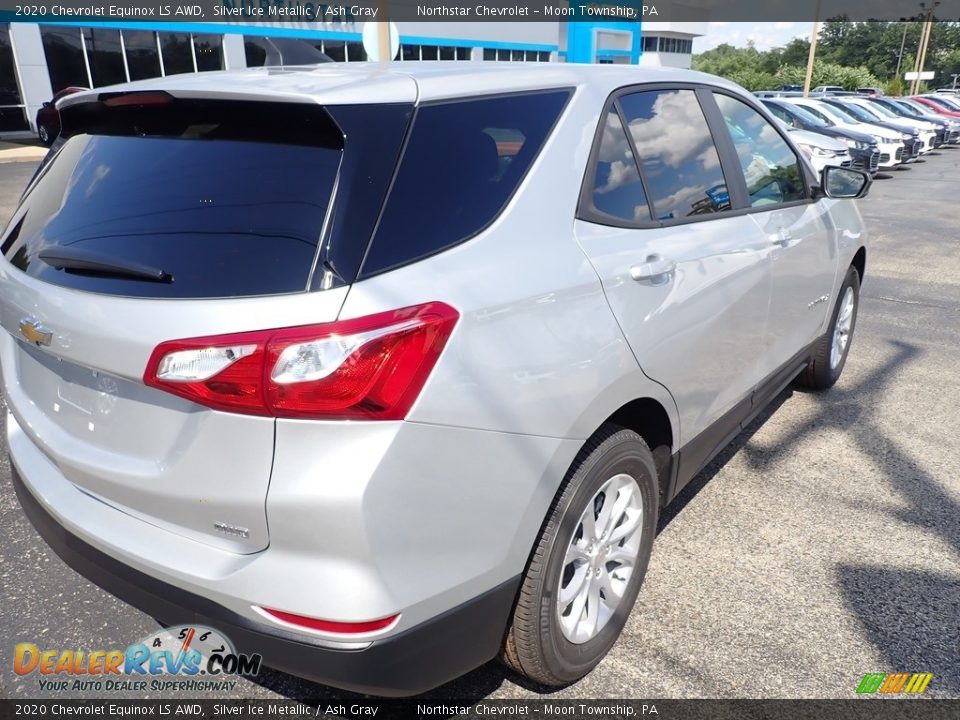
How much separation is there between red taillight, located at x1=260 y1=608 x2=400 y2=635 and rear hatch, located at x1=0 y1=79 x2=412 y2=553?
6.8 inches

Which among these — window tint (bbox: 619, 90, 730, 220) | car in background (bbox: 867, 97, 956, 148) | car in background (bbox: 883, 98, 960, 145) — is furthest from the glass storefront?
window tint (bbox: 619, 90, 730, 220)

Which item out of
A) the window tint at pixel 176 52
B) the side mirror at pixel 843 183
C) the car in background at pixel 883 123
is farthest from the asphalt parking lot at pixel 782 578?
the window tint at pixel 176 52

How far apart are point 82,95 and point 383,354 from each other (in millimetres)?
1381

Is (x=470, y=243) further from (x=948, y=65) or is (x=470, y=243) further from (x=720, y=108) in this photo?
(x=948, y=65)

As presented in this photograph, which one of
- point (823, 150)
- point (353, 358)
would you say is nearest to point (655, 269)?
point (353, 358)

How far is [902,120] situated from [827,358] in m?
20.9

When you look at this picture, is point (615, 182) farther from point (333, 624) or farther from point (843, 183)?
point (843, 183)

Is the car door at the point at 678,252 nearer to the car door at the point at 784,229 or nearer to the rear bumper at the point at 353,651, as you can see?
the car door at the point at 784,229

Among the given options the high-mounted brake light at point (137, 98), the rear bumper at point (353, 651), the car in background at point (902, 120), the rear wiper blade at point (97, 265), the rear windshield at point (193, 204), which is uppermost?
the high-mounted brake light at point (137, 98)

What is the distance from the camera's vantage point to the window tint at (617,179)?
2.33 meters

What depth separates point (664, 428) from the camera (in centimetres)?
263

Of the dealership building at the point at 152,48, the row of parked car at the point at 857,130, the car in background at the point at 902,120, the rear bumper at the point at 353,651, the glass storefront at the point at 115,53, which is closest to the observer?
the rear bumper at the point at 353,651

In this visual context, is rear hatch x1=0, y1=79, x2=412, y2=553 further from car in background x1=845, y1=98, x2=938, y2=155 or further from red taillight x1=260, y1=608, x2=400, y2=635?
car in background x1=845, y1=98, x2=938, y2=155

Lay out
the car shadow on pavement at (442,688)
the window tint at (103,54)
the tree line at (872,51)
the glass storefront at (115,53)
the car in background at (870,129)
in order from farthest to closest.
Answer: the tree line at (872,51) < the window tint at (103,54) < the glass storefront at (115,53) < the car in background at (870,129) < the car shadow on pavement at (442,688)
